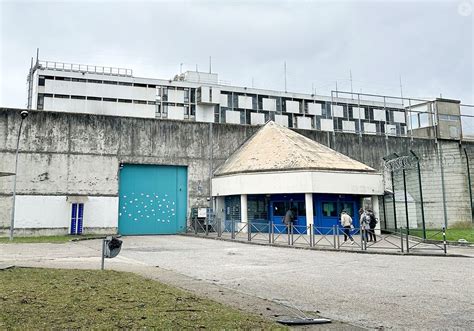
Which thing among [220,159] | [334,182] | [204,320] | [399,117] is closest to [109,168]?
[220,159]

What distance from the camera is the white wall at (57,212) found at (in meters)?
30.1

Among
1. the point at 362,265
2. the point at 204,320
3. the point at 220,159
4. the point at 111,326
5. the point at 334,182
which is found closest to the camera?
the point at 111,326

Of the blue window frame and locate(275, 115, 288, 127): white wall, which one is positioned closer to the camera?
the blue window frame

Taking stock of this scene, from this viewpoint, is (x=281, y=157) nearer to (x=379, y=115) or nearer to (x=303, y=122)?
(x=303, y=122)

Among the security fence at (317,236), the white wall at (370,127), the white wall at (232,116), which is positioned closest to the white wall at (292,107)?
the white wall at (232,116)

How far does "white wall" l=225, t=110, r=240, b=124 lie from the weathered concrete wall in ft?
114

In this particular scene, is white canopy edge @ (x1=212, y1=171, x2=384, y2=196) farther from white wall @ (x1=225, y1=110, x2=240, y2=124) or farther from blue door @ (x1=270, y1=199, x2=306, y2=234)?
white wall @ (x1=225, y1=110, x2=240, y2=124)

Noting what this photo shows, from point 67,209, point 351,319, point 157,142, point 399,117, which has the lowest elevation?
point 351,319

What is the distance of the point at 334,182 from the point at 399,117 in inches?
1984

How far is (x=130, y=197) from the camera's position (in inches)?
1302

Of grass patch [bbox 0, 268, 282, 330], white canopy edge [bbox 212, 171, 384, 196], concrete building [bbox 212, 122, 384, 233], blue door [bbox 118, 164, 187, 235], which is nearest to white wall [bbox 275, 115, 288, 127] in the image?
concrete building [bbox 212, 122, 384, 233]

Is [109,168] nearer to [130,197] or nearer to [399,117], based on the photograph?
[130,197]

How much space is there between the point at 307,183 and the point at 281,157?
10.8ft

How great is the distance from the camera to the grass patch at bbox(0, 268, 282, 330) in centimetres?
613
